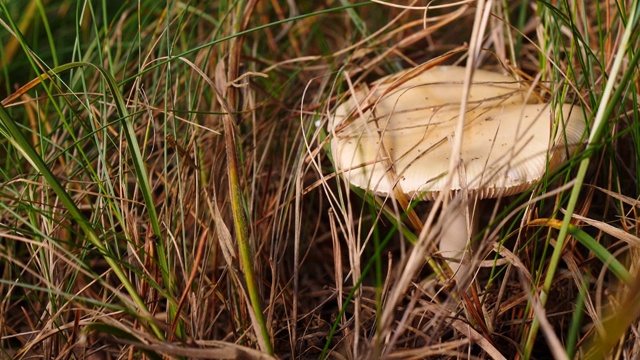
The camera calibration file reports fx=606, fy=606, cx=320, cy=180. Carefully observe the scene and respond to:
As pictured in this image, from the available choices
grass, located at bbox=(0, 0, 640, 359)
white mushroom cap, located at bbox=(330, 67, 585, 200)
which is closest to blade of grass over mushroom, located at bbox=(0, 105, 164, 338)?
grass, located at bbox=(0, 0, 640, 359)

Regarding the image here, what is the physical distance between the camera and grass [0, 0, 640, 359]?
→ 3.48 feet

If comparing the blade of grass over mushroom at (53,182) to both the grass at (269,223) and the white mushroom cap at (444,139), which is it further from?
the white mushroom cap at (444,139)

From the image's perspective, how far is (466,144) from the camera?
1.26m

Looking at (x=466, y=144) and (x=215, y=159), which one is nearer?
(x=466, y=144)

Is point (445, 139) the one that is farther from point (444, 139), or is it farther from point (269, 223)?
point (269, 223)

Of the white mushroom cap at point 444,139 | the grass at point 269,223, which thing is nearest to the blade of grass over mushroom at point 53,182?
the grass at point 269,223

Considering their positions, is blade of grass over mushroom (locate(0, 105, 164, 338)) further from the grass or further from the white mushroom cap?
the white mushroom cap

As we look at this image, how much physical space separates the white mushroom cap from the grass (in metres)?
0.05

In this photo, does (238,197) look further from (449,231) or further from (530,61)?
(530,61)

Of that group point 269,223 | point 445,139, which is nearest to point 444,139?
point 445,139

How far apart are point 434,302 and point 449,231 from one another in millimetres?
217

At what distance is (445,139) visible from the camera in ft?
4.10

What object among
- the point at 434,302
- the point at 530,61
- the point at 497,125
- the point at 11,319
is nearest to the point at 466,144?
the point at 497,125

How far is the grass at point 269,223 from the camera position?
1.06m
